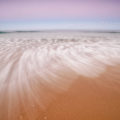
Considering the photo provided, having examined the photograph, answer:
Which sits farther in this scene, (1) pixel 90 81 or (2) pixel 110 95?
(1) pixel 90 81

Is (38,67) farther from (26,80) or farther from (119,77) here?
(119,77)

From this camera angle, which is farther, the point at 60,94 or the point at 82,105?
the point at 60,94

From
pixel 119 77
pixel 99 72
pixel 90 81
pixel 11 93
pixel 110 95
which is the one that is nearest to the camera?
pixel 110 95

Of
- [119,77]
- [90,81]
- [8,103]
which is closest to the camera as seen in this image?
[8,103]

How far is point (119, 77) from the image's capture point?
10.2ft

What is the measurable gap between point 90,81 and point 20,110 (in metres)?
1.76

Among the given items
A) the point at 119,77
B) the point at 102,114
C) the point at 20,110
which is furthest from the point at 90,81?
the point at 20,110

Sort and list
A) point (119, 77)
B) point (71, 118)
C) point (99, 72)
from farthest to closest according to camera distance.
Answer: point (99, 72), point (119, 77), point (71, 118)

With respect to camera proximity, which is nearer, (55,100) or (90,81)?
(55,100)

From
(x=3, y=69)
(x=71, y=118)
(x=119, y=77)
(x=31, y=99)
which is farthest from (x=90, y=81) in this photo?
(x=3, y=69)

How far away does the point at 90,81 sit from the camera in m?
2.89

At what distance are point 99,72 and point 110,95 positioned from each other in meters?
1.26

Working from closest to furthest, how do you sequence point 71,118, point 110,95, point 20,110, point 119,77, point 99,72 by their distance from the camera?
point 71,118 < point 20,110 < point 110,95 < point 119,77 < point 99,72

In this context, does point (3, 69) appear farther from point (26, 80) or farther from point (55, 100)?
point (55, 100)
